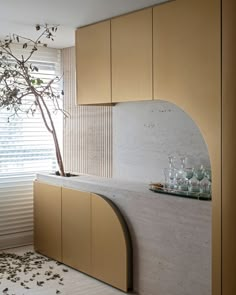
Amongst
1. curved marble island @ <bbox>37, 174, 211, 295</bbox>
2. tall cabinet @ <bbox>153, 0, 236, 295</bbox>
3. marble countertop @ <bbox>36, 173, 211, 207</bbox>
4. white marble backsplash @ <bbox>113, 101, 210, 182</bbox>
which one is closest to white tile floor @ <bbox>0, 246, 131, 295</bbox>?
curved marble island @ <bbox>37, 174, 211, 295</bbox>

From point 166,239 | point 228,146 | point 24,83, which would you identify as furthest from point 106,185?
point 24,83

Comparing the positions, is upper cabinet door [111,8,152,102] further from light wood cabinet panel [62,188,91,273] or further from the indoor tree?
light wood cabinet panel [62,188,91,273]

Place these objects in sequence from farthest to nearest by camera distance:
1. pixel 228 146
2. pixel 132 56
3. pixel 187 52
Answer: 1. pixel 132 56
2. pixel 187 52
3. pixel 228 146

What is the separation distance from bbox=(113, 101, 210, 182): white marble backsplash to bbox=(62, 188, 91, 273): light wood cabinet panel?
533 millimetres

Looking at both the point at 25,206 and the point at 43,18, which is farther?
the point at 25,206

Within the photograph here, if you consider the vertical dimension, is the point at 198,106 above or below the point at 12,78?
below

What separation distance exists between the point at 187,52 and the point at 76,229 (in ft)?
6.38

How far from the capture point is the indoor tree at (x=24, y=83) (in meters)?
4.62

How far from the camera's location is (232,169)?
289 centimetres

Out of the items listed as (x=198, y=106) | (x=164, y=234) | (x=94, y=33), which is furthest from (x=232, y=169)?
→ (x=94, y=33)

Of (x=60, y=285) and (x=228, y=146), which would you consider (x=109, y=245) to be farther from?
(x=228, y=146)

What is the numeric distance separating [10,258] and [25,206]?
0.68 m

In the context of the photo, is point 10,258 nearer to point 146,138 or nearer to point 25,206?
point 25,206

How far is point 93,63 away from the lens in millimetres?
4195
